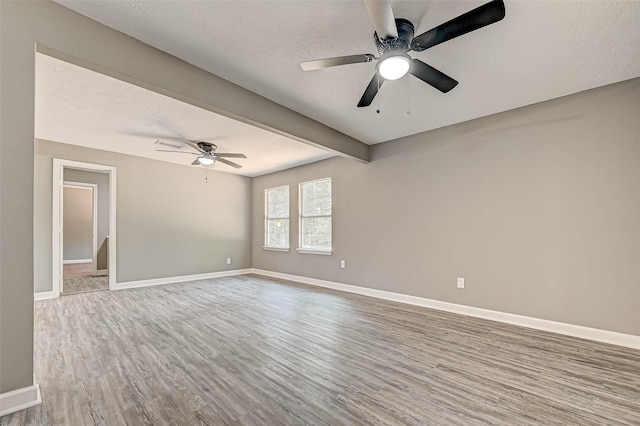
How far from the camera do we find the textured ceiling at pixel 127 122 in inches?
111

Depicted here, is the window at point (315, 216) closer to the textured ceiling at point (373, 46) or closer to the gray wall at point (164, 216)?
the gray wall at point (164, 216)

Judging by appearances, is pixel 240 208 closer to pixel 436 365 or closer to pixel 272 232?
pixel 272 232

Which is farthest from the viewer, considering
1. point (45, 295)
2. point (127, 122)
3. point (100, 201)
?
point (100, 201)

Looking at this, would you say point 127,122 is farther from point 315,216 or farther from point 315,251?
point 315,251

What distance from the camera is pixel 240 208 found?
23.6 ft

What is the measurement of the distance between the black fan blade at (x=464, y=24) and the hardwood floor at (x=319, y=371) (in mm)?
2306

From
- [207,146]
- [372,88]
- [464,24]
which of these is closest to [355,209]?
[207,146]

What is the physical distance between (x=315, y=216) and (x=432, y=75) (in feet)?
12.9

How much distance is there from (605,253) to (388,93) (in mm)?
2703

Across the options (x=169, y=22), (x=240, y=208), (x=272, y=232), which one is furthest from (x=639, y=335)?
(x=240, y=208)

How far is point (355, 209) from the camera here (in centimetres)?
507

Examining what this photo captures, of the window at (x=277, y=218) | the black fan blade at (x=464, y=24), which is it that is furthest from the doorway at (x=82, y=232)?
the black fan blade at (x=464, y=24)

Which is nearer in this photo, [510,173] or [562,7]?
[562,7]

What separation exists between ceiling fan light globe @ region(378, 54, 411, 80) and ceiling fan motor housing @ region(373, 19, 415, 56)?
2.4 inches
